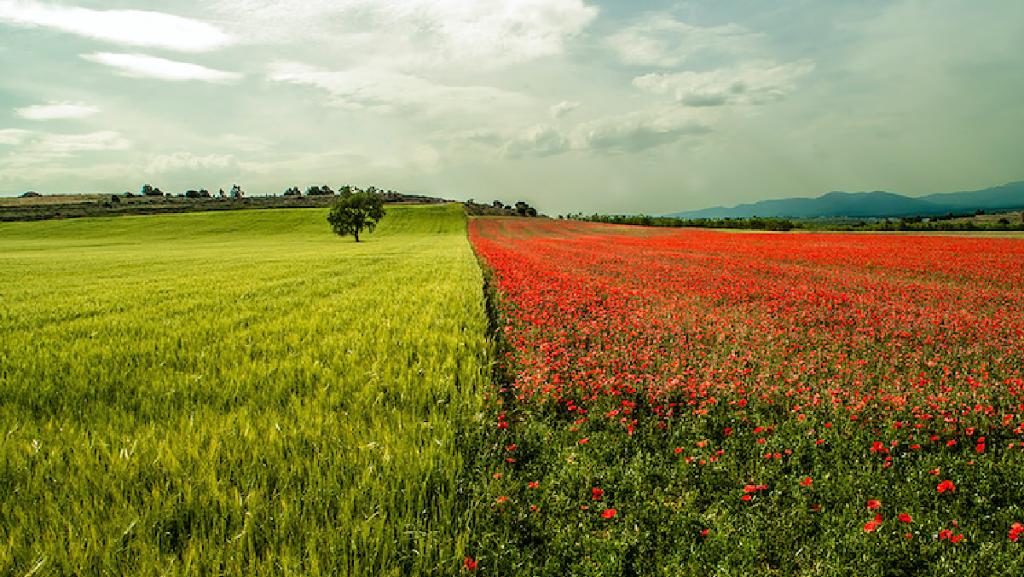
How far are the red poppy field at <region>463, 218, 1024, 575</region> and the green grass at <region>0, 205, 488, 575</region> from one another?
55 centimetres

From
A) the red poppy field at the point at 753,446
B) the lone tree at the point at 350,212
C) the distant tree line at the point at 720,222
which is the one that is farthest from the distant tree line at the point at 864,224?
the red poppy field at the point at 753,446

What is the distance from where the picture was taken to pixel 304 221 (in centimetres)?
9419

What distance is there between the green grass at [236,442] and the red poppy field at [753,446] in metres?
0.55

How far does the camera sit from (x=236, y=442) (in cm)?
362

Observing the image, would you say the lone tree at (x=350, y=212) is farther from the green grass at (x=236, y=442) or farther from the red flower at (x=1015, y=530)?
the red flower at (x=1015, y=530)

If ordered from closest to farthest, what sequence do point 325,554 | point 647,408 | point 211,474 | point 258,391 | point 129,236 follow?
point 325,554
point 211,474
point 258,391
point 647,408
point 129,236

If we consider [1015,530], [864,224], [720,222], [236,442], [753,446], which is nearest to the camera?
[1015,530]

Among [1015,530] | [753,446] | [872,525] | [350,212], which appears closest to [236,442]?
[872,525]

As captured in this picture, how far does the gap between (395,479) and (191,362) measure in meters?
4.36

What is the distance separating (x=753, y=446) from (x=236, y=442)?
4923mm

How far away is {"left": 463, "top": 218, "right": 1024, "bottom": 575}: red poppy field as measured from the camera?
3.24 m

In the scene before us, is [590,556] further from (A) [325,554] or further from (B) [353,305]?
(B) [353,305]

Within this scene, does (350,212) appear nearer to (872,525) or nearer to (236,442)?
(236,442)

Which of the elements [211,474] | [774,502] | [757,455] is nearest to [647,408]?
[757,455]
